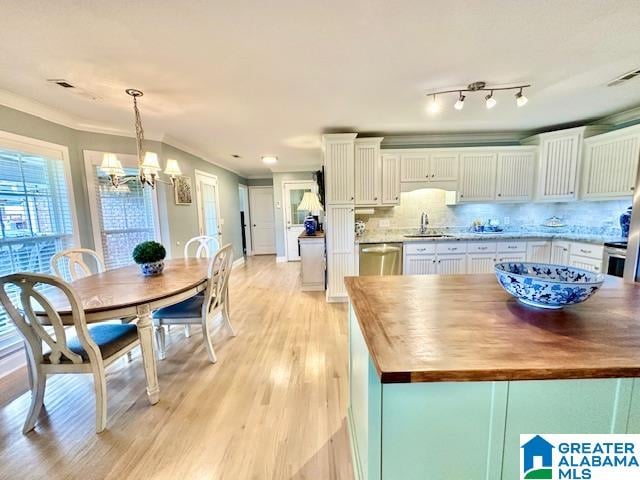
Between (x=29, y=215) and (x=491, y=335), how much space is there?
380 cm

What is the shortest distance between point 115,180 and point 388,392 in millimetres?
2520

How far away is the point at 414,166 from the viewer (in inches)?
150

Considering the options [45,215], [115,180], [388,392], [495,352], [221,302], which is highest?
[115,180]

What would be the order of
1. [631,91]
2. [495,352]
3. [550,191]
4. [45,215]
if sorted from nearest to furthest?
[495,352]
[631,91]
[45,215]
[550,191]

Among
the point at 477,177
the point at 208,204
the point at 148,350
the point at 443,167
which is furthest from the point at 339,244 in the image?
the point at 208,204

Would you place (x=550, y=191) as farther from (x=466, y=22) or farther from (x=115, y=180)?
(x=115, y=180)

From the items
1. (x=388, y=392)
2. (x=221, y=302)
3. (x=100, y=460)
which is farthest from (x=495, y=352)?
(x=221, y=302)

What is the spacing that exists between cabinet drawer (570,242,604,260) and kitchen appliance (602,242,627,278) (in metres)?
0.08

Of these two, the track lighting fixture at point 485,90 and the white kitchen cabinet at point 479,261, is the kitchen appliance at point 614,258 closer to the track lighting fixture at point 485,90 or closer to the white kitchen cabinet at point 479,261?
the white kitchen cabinet at point 479,261

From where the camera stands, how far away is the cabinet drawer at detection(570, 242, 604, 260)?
9.42 ft

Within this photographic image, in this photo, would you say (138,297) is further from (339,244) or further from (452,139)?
(452,139)

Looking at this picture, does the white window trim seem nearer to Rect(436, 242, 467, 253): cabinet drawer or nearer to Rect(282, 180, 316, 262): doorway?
Rect(282, 180, 316, 262): doorway

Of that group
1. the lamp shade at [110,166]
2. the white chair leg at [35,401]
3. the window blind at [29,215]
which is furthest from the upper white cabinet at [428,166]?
the window blind at [29,215]

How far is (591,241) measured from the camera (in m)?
2.96
